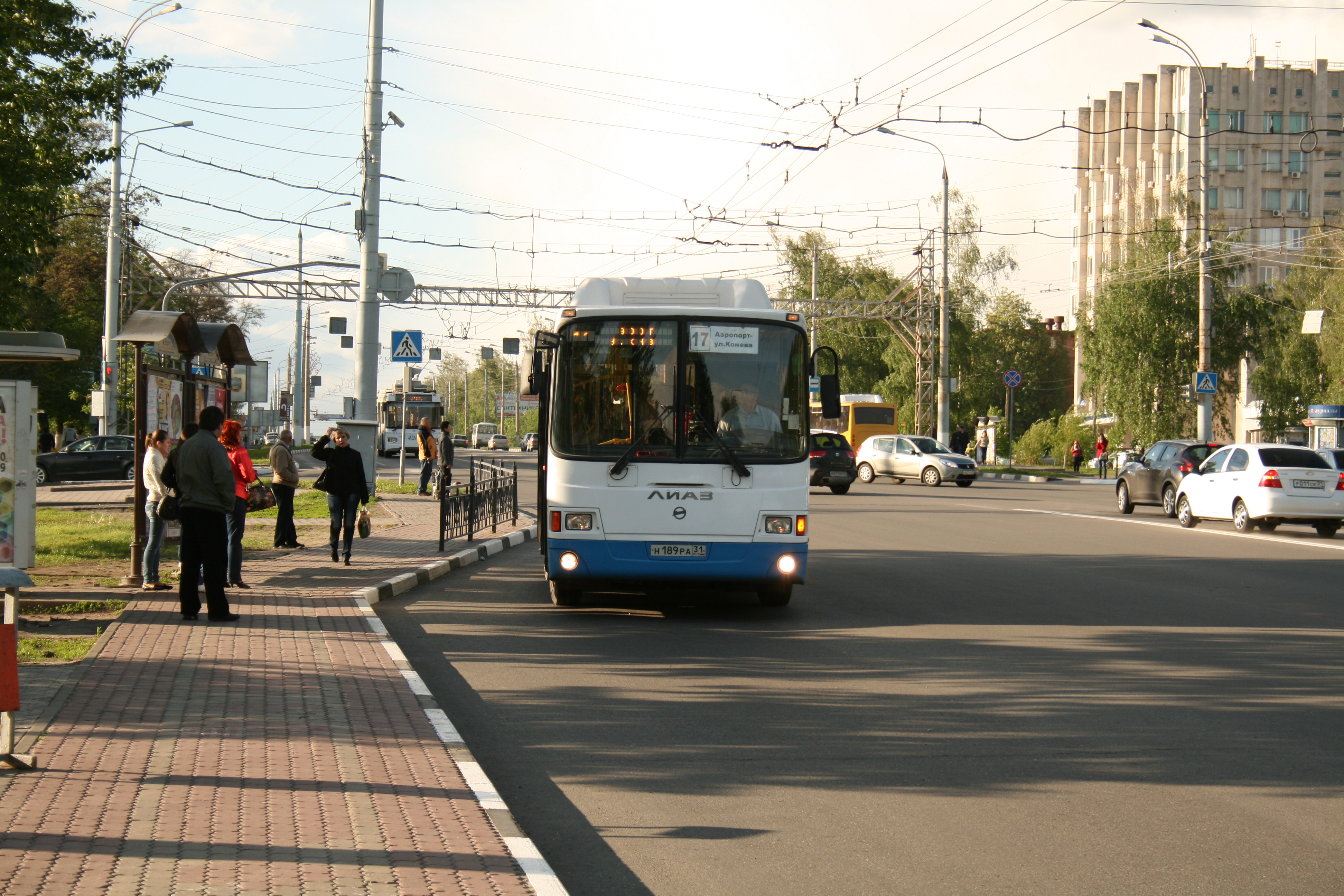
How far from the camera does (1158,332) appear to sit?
46.8m

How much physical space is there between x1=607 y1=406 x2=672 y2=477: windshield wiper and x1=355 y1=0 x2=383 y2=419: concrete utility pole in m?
13.6

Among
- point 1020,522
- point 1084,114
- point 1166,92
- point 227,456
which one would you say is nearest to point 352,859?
point 227,456

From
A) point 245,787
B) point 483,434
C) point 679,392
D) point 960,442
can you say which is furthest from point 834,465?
point 483,434

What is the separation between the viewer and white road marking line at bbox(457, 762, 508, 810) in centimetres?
511

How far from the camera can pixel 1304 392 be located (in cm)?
5284

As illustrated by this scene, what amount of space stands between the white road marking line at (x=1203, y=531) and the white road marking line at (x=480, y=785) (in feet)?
54.8

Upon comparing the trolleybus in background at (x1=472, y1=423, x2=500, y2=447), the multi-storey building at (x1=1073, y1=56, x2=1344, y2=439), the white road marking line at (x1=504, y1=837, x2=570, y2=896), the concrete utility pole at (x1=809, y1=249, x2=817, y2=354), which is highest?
the multi-storey building at (x1=1073, y1=56, x2=1344, y2=439)

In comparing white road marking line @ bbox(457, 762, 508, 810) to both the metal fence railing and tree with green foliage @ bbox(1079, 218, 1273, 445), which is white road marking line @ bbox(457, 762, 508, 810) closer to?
the metal fence railing

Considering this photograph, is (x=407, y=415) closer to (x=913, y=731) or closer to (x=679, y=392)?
(x=679, y=392)

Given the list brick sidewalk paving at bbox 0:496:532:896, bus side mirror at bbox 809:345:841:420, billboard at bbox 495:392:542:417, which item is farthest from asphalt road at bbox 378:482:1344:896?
billboard at bbox 495:392:542:417

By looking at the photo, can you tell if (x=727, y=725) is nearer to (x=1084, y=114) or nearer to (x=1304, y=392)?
(x=1304, y=392)

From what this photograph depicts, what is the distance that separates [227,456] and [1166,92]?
3920 inches

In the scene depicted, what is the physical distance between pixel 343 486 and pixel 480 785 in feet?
33.4

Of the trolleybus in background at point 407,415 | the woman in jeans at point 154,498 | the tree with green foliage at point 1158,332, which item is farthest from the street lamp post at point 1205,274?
the trolleybus in background at point 407,415
